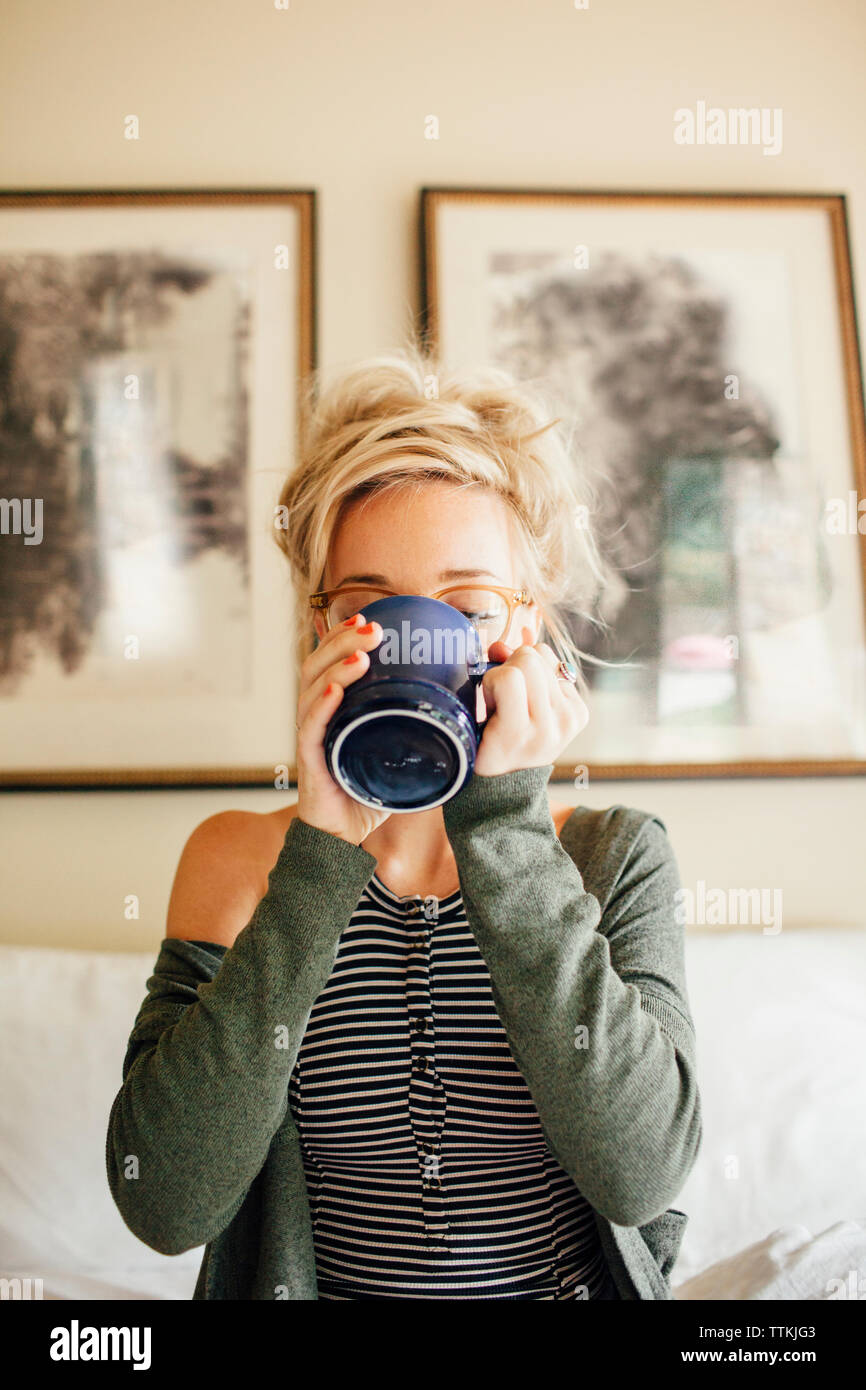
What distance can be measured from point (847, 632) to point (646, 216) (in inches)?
28.6

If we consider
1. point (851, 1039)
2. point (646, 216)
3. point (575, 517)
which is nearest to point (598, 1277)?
point (851, 1039)

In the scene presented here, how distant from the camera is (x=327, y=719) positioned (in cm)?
67

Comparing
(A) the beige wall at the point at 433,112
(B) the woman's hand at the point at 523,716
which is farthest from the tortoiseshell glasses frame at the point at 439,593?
(A) the beige wall at the point at 433,112

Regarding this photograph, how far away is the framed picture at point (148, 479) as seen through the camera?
1430 mm

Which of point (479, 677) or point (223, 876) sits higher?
point (479, 677)

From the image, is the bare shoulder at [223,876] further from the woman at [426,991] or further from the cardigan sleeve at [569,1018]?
the cardigan sleeve at [569,1018]

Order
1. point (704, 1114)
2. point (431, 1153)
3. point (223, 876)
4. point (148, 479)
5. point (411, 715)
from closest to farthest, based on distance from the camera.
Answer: point (411, 715)
point (431, 1153)
point (223, 876)
point (704, 1114)
point (148, 479)

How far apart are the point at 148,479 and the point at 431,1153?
42.1 inches

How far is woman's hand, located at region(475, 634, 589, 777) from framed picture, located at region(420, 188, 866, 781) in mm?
721

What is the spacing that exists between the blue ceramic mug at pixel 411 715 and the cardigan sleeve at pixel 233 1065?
7cm

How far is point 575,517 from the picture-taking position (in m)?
1.06

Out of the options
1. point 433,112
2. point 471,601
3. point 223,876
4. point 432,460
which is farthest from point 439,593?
point 433,112

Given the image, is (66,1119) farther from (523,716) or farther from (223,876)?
(523,716)
